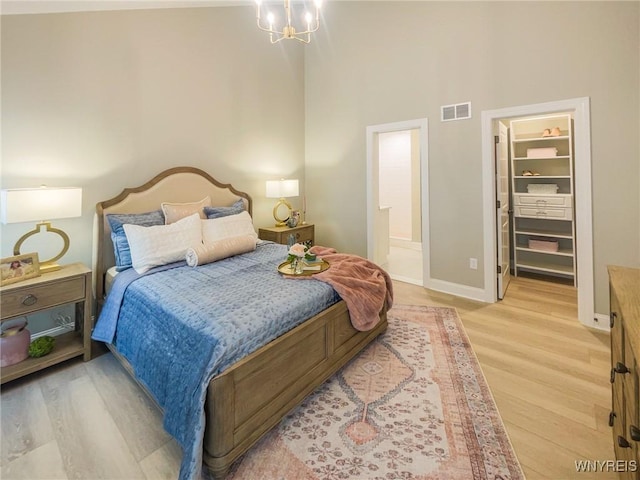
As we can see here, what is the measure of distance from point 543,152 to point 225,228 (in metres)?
4.08

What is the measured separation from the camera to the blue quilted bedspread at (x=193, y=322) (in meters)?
1.41

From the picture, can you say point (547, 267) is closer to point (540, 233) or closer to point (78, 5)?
point (540, 233)

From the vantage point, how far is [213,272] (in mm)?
2395

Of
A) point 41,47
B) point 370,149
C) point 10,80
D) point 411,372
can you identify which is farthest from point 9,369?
point 370,149

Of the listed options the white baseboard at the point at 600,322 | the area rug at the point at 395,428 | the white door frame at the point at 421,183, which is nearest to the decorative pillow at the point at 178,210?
the area rug at the point at 395,428

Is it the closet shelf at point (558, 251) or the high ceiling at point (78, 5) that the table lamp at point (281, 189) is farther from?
the closet shelf at point (558, 251)

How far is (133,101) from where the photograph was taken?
3.02m

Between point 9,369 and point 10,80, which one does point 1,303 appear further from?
point 10,80

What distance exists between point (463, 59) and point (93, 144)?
3772 millimetres

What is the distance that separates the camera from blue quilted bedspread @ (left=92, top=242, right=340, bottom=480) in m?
1.41

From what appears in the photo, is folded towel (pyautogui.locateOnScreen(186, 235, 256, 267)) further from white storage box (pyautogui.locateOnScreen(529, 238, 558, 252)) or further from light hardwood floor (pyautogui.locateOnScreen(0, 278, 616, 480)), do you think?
white storage box (pyautogui.locateOnScreen(529, 238, 558, 252))

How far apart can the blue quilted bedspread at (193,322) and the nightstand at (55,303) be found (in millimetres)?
191

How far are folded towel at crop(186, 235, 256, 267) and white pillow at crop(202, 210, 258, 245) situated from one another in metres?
0.10

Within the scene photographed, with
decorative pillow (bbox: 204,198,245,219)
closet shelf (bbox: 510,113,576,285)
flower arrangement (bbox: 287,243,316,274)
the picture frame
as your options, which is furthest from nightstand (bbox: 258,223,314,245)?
closet shelf (bbox: 510,113,576,285)
